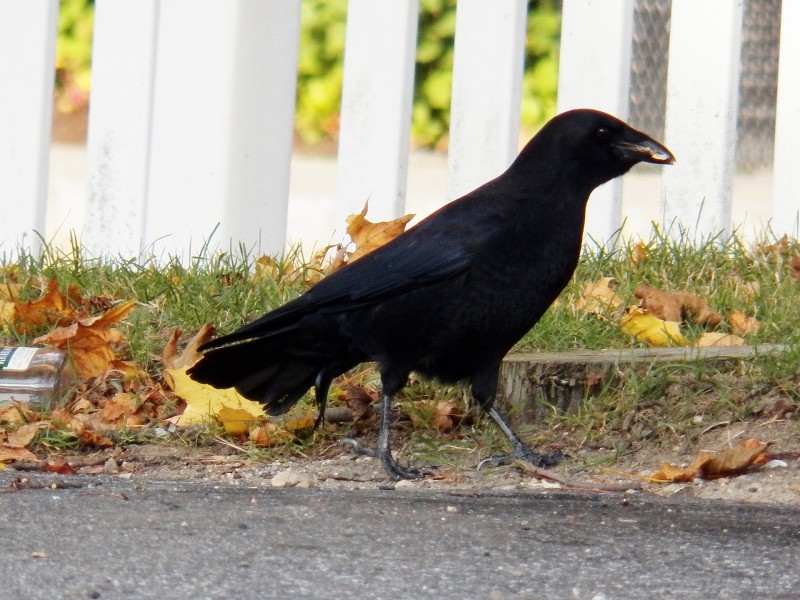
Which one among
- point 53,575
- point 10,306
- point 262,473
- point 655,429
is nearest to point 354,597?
point 53,575

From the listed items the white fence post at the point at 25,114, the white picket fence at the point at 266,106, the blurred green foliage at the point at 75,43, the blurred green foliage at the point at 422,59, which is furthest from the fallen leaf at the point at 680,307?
the blurred green foliage at the point at 75,43

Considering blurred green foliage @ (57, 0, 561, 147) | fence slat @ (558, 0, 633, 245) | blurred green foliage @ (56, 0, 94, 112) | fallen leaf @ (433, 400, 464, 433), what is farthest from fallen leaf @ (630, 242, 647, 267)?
blurred green foliage @ (56, 0, 94, 112)

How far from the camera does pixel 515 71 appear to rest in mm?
4605

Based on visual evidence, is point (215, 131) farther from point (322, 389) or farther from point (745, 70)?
point (745, 70)

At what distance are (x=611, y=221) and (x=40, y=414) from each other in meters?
2.11

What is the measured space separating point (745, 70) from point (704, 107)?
8.86 ft

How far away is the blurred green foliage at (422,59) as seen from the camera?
29.9ft

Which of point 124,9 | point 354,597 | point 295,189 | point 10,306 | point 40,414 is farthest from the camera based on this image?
point 295,189

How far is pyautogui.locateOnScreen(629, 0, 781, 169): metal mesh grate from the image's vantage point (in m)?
6.72

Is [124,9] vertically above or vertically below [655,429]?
above

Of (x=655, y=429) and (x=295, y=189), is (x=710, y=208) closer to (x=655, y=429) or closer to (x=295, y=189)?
(x=655, y=429)

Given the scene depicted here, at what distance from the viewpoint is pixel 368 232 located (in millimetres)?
4500

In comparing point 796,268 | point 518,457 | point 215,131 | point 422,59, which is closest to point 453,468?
point 518,457

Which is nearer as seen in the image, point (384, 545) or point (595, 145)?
point (384, 545)
